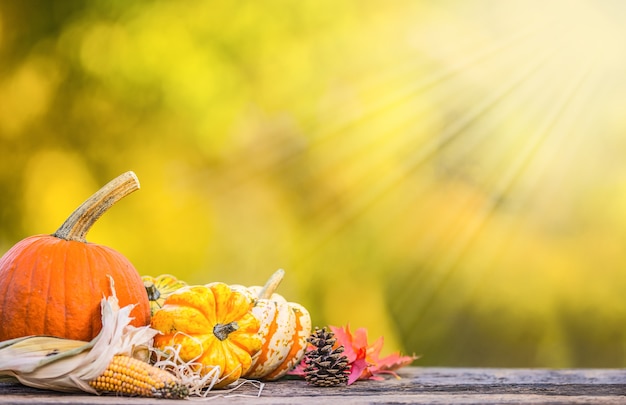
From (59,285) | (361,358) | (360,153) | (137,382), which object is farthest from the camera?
(360,153)

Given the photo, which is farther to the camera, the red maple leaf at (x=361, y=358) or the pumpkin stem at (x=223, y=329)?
the red maple leaf at (x=361, y=358)

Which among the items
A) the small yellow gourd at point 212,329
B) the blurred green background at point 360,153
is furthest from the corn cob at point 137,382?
the blurred green background at point 360,153

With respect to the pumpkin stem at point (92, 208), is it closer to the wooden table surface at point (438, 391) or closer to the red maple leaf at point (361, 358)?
the wooden table surface at point (438, 391)

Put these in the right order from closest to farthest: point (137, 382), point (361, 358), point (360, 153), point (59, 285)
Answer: point (137, 382) → point (59, 285) → point (361, 358) → point (360, 153)

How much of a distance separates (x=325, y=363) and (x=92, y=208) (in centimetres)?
65

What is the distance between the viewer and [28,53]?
131 inches

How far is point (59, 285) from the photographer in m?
1.53

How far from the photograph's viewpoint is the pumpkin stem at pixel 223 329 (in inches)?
64.1

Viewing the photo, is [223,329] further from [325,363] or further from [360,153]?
[360,153]

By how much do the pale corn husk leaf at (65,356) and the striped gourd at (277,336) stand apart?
35 centimetres

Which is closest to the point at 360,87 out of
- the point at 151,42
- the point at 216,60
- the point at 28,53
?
the point at 216,60

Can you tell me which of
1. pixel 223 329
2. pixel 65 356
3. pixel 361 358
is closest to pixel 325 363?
pixel 361 358

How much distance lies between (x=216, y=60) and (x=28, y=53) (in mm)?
884

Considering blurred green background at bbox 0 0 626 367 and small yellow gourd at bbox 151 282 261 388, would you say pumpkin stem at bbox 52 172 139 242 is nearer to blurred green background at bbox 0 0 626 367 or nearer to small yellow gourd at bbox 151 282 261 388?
small yellow gourd at bbox 151 282 261 388
